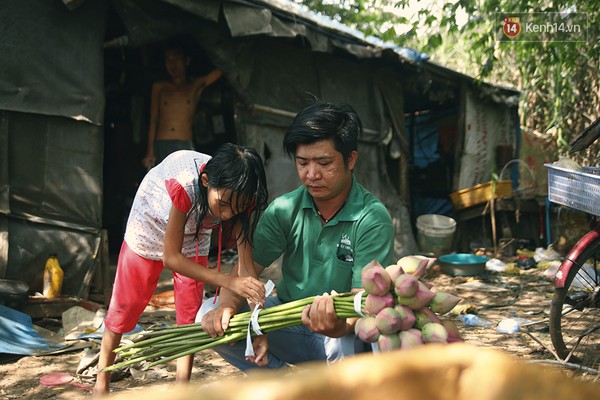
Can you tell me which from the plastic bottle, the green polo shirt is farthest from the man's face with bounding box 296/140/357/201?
the plastic bottle

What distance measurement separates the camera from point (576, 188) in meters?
3.26

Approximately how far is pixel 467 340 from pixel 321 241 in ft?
7.04

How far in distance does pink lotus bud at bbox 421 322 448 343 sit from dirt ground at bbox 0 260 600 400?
56 centimetres

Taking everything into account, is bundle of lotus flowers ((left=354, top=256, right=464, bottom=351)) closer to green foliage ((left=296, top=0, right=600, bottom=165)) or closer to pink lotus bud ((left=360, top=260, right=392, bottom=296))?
pink lotus bud ((left=360, top=260, right=392, bottom=296))

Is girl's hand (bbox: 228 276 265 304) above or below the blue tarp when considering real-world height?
above

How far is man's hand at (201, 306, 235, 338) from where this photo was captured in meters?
2.06

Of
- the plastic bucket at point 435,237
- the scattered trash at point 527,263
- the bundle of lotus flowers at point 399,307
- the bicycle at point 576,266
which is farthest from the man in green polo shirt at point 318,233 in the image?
the plastic bucket at point 435,237

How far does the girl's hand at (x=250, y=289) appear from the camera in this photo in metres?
2.13

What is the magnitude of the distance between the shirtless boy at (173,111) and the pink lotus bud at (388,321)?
4.93m

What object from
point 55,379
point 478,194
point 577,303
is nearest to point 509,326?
point 577,303

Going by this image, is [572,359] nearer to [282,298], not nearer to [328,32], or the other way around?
[282,298]

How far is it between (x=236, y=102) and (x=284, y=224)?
3.80 m

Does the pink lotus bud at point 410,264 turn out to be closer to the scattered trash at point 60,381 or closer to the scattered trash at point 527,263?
the scattered trash at point 60,381

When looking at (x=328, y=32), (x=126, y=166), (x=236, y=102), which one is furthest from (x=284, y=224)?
(x=126, y=166)
